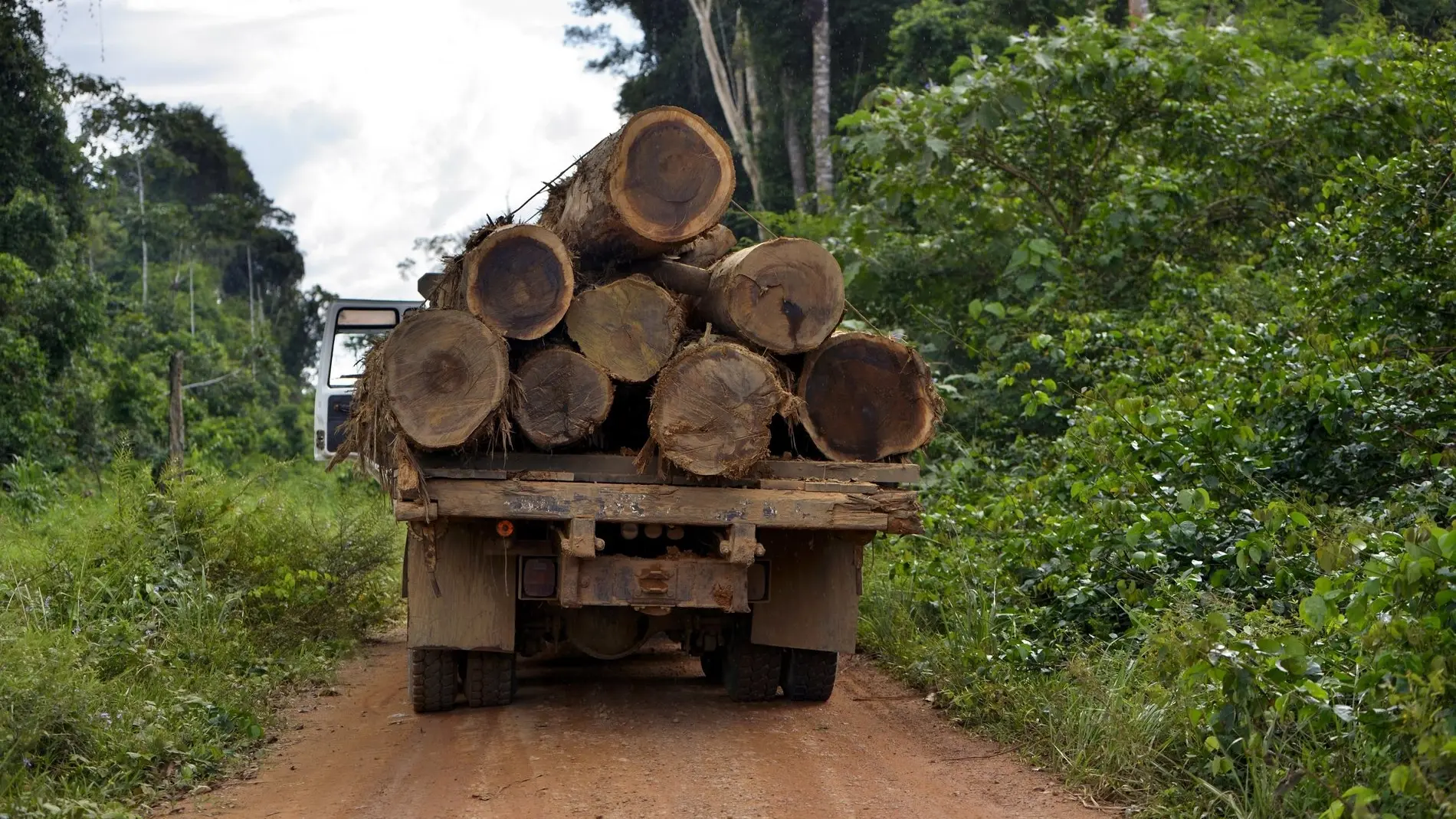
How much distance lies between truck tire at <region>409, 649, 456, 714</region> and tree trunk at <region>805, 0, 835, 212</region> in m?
13.2

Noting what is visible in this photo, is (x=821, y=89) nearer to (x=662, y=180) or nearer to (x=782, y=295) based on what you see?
(x=662, y=180)

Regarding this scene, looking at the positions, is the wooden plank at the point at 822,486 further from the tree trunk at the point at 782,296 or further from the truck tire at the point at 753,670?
the truck tire at the point at 753,670

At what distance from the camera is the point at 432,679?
21.9 ft

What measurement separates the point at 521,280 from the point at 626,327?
0.51 m

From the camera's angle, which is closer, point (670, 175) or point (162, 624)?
point (670, 175)

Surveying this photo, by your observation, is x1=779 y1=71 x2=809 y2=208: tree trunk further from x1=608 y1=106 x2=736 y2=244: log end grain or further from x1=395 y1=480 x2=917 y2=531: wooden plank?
x1=395 y1=480 x2=917 y2=531: wooden plank

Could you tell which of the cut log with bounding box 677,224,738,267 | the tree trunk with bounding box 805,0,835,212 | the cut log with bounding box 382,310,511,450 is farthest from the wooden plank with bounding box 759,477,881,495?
the tree trunk with bounding box 805,0,835,212

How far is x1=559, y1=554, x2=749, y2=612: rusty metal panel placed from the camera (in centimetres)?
602

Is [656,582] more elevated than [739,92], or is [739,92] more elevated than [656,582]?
[739,92]

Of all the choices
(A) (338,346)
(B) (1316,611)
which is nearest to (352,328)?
(A) (338,346)

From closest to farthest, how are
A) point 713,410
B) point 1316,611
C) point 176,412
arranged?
point 1316,611
point 713,410
point 176,412

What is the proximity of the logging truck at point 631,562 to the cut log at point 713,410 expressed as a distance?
0.50ft

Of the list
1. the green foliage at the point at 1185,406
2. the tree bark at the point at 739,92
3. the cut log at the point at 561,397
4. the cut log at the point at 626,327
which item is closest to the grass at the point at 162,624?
the cut log at the point at 561,397

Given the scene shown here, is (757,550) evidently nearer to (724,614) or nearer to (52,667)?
(724,614)
